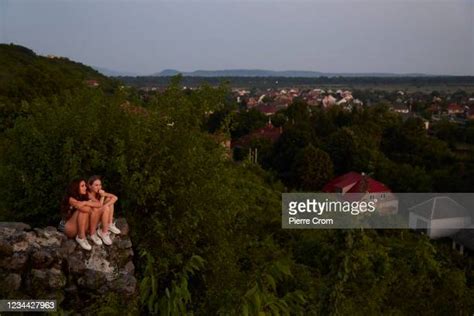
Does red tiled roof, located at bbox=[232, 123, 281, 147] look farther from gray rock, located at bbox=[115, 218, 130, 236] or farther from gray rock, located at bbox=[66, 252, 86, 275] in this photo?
gray rock, located at bbox=[66, 252, 86, 275]

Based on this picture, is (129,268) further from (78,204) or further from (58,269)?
(78,204)

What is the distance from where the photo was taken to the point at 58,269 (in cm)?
407

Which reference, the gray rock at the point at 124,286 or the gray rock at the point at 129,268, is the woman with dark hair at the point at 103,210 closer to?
the gray rock at the point at 129,268

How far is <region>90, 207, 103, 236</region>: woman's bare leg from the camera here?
4.38 meters

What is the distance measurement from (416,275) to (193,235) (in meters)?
2.94

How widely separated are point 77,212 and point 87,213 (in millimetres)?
86

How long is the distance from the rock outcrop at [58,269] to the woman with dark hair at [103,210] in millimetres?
128

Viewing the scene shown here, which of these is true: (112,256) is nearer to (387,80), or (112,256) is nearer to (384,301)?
(384,301)

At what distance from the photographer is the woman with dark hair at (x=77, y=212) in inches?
169

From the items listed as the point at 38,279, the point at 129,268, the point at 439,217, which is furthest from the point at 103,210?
the point at 439,217

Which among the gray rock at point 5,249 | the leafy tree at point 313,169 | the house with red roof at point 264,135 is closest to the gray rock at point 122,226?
the gray rock at point 5,249

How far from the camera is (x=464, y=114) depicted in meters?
49.5

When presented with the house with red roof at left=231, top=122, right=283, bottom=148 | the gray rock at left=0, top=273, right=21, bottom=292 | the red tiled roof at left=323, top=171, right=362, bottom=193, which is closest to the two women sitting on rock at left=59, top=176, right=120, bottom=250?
the gray rock at left=0, top=273, right=21, bottom=292

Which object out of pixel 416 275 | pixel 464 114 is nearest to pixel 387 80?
pixel 464 114
